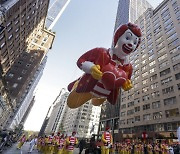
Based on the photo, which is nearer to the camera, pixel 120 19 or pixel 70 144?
pixel 70 144

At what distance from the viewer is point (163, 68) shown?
132 ft

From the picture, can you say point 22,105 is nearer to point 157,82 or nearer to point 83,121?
point 83,121

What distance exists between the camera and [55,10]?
13738 cm

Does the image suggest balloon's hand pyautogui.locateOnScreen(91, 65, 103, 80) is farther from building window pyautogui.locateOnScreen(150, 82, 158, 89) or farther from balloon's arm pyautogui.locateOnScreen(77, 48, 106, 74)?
building window pyautogui.locateOnScreen(150, 82, 158, 89)

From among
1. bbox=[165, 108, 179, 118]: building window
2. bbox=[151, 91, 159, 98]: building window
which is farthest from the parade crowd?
bbox=[151, 91, 159, 98]: building window

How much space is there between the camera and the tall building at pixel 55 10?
409ft

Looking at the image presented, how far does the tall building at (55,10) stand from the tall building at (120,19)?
49526 millimetres

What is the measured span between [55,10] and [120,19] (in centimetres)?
5804

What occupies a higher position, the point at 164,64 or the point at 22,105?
the point at 164,64

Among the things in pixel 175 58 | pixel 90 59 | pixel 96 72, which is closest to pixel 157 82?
pixel 175 58

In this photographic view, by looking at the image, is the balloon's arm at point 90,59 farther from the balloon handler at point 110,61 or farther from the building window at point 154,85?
the building window at point 154,85

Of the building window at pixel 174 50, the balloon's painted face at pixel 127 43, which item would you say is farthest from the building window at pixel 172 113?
the balloon's painted face at pixel 127 43

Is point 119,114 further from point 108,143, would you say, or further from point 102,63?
point 102,63

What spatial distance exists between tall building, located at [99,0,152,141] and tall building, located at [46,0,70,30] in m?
49.5
